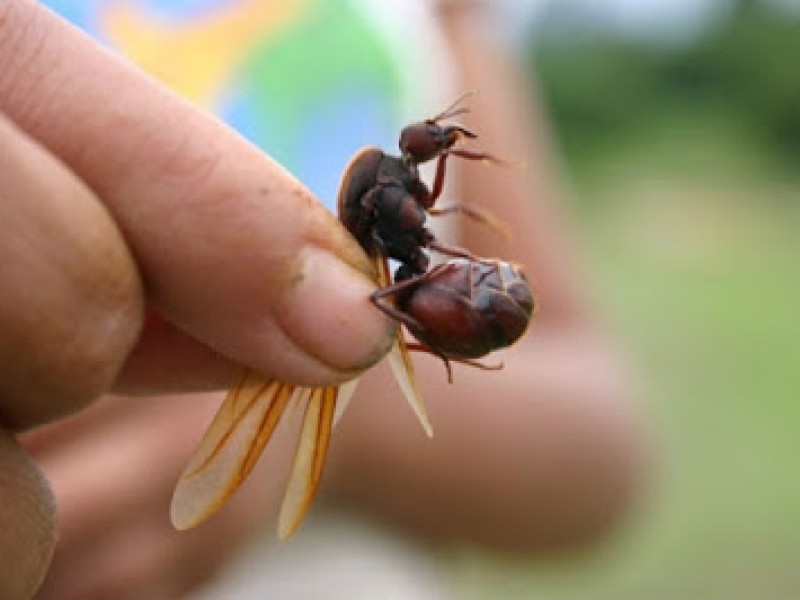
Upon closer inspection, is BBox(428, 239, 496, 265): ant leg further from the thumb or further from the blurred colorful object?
the blurred colorful object

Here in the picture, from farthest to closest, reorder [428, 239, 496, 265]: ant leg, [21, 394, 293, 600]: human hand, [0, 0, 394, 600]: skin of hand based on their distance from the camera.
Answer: [21, 394, 293, 600]: human hand → [428, 239, 496, 265]: ant leg → [0, 0, 394, 600]: skin of hand

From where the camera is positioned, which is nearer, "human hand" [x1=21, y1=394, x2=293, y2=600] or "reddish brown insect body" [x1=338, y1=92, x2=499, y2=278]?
"reddish brown insect body" [x1=338, y1=92, x2=499, y2=278]

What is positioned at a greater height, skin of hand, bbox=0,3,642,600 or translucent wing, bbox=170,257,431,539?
translucent wing, bbox=170,257,431,539

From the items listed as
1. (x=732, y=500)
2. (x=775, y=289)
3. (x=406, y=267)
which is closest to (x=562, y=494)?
(x=406, y=267)

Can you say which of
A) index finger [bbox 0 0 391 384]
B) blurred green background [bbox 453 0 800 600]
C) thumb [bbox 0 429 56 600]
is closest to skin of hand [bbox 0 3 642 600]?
blurred green background [bbox 453 0 800 600]

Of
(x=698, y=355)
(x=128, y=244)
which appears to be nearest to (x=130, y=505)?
(x=128, y=244)

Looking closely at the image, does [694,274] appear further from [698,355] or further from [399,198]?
[399,198]

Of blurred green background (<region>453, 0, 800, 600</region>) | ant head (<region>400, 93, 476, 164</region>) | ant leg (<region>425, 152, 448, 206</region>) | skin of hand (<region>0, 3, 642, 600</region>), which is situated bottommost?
blurred green background (<region>453, 0, 800, 600</region>)

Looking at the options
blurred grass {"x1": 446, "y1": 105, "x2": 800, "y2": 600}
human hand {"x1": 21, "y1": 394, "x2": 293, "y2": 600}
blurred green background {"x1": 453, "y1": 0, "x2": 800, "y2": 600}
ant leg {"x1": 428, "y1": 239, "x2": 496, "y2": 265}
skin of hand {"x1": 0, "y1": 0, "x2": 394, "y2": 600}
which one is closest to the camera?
skin of hand {"x1": 0, "y1": 0, "x2": 394, "y2": 600}
